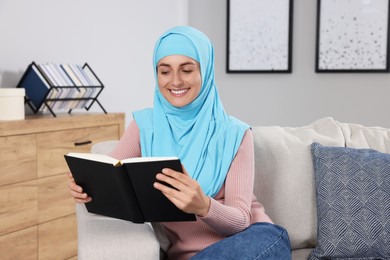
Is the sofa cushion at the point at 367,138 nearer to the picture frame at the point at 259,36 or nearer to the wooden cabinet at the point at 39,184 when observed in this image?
the wooden cabinet at the point at 39,184

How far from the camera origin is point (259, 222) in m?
2.07

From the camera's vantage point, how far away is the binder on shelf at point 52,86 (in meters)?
3.49

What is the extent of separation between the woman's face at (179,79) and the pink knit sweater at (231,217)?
24 cm

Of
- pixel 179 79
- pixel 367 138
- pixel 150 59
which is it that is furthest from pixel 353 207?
pixel 150 59

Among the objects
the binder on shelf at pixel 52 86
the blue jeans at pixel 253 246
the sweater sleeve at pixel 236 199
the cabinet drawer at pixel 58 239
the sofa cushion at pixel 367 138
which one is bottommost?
the cabinet drawer at pixel 58 239

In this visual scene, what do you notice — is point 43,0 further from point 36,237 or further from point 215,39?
point 215,39

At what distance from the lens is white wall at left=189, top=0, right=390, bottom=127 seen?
5199 mm

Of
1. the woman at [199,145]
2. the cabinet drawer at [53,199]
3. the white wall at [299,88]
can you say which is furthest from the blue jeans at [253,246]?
the white wall at [299,88]

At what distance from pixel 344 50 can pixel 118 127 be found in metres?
2.24

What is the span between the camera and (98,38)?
4.50 metres

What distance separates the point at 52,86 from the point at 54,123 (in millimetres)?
226

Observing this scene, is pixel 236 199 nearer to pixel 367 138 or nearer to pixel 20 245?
pixel 367 138

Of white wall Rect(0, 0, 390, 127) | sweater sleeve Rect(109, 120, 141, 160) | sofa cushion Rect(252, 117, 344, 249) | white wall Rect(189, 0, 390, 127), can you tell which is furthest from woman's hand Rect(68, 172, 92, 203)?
white wall Rect(189, 0, 390, 127)

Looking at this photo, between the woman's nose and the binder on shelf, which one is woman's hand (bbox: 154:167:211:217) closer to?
the woman's nose
